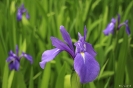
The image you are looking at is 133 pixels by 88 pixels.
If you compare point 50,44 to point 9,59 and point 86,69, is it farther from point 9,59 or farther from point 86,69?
point 86,69

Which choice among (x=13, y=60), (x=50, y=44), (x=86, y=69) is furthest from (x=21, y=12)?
(x=86, y=69)

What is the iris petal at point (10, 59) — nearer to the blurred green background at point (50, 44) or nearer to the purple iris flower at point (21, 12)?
the blurred green background at point (50, 44)

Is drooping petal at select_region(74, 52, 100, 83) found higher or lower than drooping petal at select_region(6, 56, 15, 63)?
lower

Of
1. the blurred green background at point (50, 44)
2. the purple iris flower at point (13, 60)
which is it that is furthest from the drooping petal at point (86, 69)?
the purple iris flower at point (13, 60)

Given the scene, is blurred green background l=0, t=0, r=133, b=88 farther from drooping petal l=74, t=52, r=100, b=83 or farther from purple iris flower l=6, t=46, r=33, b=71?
drooping petal l=74, t=52, r=100, b=83

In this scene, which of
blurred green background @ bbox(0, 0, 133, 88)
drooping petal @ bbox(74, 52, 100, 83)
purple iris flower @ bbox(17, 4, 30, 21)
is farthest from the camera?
purple iris flower @ bbox(17, 4, 30, 21)

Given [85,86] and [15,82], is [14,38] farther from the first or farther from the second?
[85,86]

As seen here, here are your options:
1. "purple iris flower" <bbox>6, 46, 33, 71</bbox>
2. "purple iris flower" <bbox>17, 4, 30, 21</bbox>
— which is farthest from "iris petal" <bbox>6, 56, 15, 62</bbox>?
"purple iris flower" <bbox>17, 4, 30, 21</bbox>

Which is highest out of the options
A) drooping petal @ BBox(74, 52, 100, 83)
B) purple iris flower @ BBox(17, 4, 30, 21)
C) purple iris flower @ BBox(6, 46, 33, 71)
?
purple iris flower @ BBox(17, 4, 30, 21)
